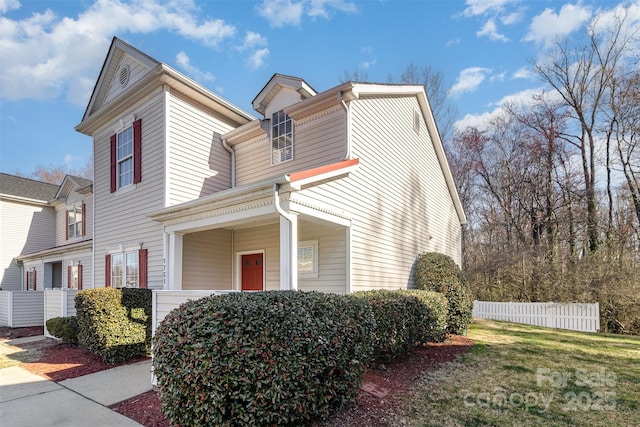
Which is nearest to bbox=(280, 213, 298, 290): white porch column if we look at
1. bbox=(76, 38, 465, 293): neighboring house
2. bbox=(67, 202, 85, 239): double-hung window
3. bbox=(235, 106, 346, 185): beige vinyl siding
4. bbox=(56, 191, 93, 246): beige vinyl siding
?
bbox=(76, 38, 465, 293): neighboring house

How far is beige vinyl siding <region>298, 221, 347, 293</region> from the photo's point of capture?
8.07 m

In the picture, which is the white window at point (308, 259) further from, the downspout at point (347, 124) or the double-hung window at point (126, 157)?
the double-hung window at point (126, 157)

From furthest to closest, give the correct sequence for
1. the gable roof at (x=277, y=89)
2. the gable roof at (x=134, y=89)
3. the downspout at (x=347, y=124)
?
1. the gable roof at (x=134, y=89)
2. the gable roof at (x=277, y=89)
3. the downspout at (x=347, y=124)

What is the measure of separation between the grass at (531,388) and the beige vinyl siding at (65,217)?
47.0 feet

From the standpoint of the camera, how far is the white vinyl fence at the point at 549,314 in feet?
38.7

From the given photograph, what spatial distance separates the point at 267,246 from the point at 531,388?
641 cm

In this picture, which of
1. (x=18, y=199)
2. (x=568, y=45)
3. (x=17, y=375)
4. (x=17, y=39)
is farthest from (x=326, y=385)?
(x=568, y=45)

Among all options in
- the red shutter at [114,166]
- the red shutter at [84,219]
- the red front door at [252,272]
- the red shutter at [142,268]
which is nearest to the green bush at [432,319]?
the red front door at [252,272]

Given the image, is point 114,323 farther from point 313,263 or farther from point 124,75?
point 124,75

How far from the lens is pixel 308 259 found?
8664 mm

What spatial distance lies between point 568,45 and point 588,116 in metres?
3.88

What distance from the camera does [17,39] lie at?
31.7ft

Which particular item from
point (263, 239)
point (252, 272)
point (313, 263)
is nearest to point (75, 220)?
point (252, 272)

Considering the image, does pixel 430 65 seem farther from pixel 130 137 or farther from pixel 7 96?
pixel 7 96
